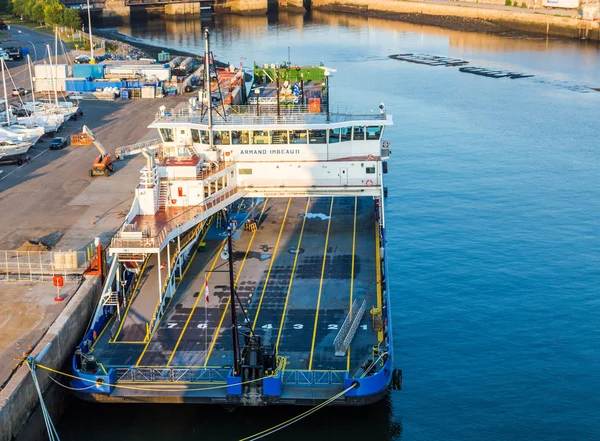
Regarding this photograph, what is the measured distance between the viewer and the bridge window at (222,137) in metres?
51.2

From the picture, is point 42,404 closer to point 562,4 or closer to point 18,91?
point 18,91

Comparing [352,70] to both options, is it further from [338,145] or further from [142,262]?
[142,262]

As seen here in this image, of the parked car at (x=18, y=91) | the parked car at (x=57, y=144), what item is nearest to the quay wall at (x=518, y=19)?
the parked car at (x=18, y=91)

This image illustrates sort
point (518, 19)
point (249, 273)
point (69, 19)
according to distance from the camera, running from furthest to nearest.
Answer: point (518, 19) < point (69, 19) < point (249, 273)

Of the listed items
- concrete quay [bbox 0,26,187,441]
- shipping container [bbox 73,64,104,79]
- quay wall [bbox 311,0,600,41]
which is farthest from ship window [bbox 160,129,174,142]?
quay wall [bbox 311,0,600,41]

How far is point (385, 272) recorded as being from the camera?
44.8 metres

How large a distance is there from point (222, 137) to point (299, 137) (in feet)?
14.7

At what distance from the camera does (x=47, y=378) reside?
37.2 meters

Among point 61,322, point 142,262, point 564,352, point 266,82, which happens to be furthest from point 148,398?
point 266,82

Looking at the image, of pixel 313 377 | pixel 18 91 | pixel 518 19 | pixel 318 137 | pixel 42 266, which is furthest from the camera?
pixel 518 19

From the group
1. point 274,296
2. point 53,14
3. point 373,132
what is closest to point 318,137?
point 373,132

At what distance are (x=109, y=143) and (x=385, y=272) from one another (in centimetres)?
3773

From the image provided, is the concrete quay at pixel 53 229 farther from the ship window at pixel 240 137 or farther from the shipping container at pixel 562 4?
the shipping container at pixel 562 4

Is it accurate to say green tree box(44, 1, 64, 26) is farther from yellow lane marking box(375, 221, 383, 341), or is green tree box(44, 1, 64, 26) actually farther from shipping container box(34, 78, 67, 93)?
yellow lane marking box(375, 221, 383, 341)
